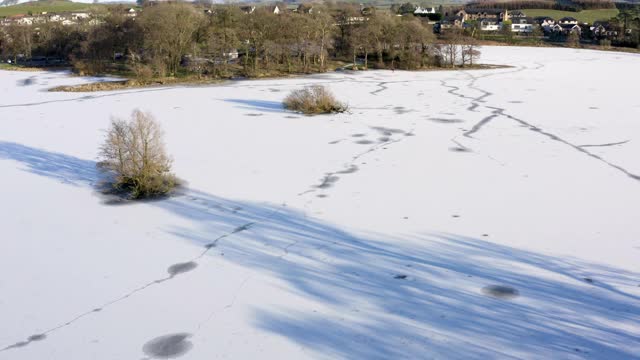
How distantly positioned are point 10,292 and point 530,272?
16.8 ft

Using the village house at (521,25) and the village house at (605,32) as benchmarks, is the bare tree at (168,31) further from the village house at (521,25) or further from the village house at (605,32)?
the village house at (521,25)

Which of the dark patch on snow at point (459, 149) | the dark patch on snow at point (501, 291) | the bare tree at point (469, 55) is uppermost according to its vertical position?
the bare tree at point (469, 55)

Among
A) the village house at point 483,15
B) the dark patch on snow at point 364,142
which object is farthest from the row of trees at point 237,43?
the village house at point 483,15

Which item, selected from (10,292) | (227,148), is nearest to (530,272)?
(10,292)

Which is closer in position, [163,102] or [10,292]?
[10,292]

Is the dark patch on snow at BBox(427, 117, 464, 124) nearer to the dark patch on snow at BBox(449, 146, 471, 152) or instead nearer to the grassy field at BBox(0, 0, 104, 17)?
the dark patch on snow at BBox(449, 146, 471, 152)

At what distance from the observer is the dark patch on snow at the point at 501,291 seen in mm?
5191

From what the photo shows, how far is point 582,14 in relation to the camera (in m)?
64.8

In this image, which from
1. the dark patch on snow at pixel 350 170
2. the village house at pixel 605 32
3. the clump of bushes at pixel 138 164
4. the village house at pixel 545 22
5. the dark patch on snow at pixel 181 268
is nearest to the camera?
the dark patch on snow at pixel 181 268

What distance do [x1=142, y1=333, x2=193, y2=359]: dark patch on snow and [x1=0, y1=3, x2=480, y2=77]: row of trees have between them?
2193 centimetres

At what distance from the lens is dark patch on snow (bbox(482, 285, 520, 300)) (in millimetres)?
5191

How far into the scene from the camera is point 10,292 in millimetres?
5426

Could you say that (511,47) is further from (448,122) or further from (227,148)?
(227,148)

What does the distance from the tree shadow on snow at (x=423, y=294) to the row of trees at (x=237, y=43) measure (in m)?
20.3
